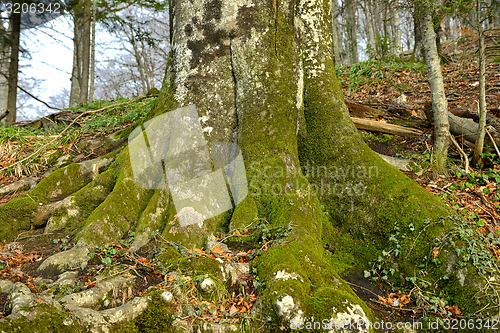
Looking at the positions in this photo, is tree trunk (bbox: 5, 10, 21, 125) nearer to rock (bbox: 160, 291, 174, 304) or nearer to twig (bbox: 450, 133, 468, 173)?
rock (bbox: 160, 291, 174, 304)

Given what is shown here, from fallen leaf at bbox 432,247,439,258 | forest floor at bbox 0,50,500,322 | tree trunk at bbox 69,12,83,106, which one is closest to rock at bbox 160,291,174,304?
forest floor at bbox 0,50,500,322

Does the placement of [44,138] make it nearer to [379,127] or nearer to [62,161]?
[62,161]

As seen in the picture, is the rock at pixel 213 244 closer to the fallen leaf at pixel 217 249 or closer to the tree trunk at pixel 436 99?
the fallen leaf at pixel 217 249

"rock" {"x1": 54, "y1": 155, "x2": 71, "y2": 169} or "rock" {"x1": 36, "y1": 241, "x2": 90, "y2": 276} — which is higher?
"rock" {"x1": 54, "y1": 155, "x2": 71, "y2": 169}

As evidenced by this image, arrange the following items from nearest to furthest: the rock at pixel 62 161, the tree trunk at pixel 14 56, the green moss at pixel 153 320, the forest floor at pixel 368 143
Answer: the green moss at pixel 153 320
the forest floor at pixel 368 143
the rock at pixel 62 161
the tree trunk at pixel 14 56

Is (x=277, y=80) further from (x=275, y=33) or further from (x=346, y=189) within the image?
(x=346, y=189)

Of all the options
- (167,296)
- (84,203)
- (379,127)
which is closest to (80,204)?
(84,203)

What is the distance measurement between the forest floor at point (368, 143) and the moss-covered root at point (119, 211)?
0.18 m

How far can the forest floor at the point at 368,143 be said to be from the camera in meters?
2.50

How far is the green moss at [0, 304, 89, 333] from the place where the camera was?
1540mm

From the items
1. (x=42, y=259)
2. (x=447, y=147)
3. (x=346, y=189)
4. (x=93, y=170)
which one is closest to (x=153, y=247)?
(x=42, y=259)

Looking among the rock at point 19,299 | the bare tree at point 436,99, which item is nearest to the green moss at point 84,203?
the rock at point 19,299

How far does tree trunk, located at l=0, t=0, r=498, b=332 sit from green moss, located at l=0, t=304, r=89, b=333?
1.02 meters

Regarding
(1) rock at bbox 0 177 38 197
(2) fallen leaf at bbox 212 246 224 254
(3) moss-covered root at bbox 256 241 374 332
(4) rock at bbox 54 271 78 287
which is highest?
(1) rock at bbox 0 177 38 197
